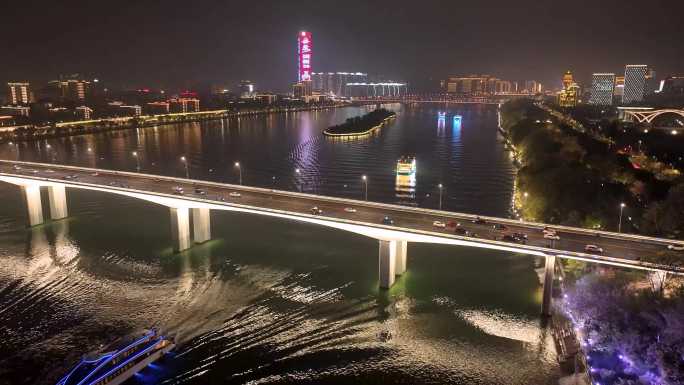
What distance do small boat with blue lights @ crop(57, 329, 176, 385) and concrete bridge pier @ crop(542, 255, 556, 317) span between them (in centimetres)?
1173

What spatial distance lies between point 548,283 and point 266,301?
31.0ft

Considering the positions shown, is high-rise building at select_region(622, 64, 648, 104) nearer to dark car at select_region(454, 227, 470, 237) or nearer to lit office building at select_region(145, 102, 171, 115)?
lit office building at select_region(145, 102, 171, 115)

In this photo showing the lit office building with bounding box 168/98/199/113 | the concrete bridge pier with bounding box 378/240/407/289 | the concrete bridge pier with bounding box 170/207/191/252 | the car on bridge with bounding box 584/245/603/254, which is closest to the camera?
the car on bridge with bounding box 584/245/603/254

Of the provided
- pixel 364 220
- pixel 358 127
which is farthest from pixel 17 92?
pixel 364 220

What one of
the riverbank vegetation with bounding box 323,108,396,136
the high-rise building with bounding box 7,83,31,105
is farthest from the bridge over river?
the high-rise building with bounding box 7,83,31,105

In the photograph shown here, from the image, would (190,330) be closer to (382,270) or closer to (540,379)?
(382,270)

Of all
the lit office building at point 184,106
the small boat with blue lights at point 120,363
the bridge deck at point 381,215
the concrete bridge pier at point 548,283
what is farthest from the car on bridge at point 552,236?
the lit office building at point 184,106

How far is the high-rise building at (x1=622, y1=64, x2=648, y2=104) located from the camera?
528ft

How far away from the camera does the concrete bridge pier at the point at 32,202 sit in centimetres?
2719

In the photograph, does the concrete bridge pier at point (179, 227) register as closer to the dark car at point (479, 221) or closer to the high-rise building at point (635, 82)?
the dark car at point (479, 221)

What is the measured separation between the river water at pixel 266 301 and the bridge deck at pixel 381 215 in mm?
2232

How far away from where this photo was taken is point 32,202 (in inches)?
1077

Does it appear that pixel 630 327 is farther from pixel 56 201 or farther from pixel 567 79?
pixel 567 79

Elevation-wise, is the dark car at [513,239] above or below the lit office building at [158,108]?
below
